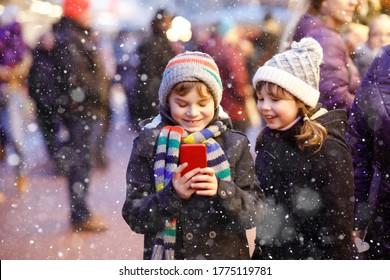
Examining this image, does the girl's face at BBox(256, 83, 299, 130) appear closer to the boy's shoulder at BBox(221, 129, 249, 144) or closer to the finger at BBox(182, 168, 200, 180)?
the boy's shoulder at BBox(221, 129, 249, 144)

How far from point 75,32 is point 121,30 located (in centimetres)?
22

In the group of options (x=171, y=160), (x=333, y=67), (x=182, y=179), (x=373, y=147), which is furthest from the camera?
(x=333, y=67)

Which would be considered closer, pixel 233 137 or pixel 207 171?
pixel 207 171

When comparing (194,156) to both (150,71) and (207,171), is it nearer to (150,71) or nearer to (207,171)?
(207,171)

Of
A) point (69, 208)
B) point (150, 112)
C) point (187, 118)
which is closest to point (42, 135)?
point (69, 208)

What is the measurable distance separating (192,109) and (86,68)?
3.46 feet

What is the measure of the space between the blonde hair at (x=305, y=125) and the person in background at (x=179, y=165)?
23cm

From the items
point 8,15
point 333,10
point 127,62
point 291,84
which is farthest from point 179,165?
point 8,15

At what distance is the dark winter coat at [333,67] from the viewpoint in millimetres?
2447

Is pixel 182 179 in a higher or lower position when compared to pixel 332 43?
lower

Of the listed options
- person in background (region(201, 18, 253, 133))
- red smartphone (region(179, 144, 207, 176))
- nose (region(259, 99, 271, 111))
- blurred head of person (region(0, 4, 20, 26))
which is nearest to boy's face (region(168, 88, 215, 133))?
red smartphone (region(179, 144, 207, 176))

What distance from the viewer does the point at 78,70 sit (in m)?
2.77
